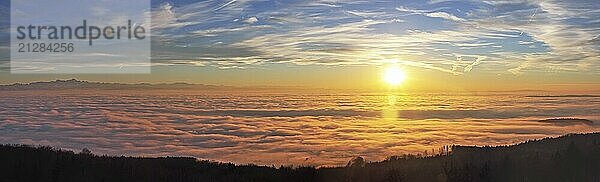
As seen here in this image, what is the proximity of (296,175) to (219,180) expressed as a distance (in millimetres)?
1709

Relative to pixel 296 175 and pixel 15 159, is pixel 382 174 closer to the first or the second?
pixel 296 175

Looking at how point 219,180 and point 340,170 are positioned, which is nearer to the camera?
point 219,180

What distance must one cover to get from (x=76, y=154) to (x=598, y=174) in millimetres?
10708

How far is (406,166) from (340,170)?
1.43 m

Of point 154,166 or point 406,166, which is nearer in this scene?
point 154,166

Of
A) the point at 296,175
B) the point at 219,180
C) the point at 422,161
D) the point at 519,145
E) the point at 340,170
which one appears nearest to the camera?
the point at 219,180

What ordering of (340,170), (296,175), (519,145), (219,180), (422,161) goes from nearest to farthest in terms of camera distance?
(219,180)
(296,175)
(340,170)
(422,161)
(519,145)

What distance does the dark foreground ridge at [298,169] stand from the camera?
13.1 meters

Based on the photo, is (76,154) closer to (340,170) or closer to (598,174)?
(340,170)

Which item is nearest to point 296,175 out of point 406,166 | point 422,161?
point 406,166

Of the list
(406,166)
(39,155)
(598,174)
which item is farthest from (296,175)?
(598,174)

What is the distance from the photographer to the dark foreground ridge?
1312 cm

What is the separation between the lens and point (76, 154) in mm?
15242

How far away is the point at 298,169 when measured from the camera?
602 inches
